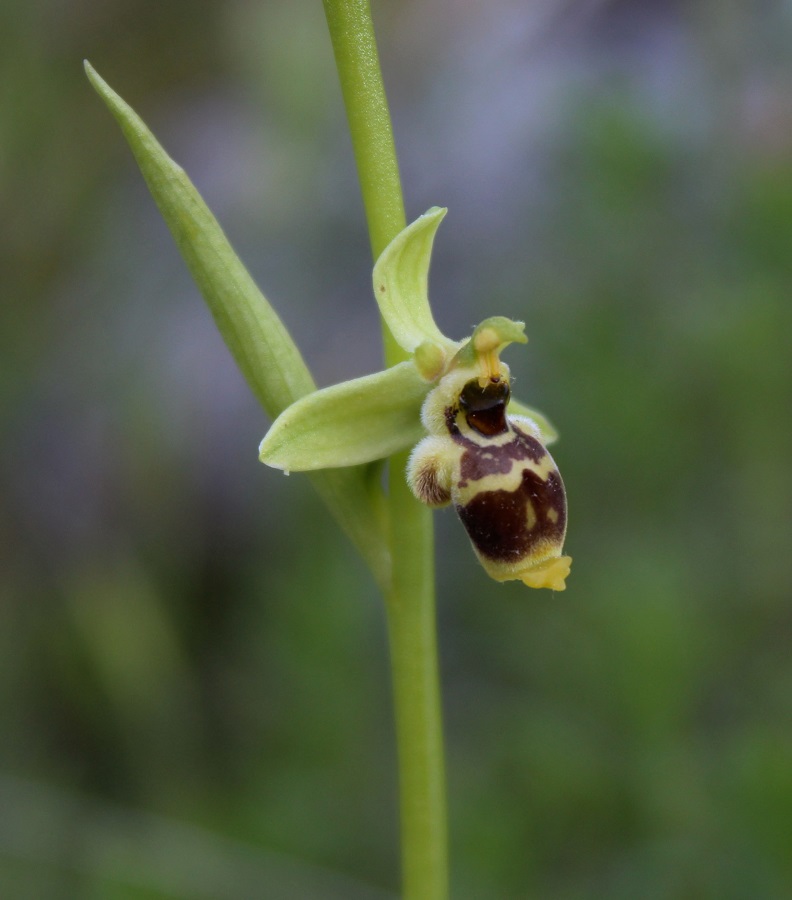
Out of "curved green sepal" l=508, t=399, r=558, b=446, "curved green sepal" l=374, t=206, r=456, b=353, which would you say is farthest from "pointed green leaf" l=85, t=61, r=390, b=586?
"curved green sepal" l=508, t=399, r=558, b=446

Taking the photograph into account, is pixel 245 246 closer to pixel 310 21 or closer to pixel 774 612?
pixel 310 21

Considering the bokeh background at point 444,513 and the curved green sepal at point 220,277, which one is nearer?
the curved green sepal at point 220,277

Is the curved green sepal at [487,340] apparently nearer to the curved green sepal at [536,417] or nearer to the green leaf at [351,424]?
the green leaf at [351,424]

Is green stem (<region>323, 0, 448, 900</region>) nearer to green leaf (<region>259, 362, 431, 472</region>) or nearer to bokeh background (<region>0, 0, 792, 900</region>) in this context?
green leaf (<region>259, 362, 431, 472</region>)

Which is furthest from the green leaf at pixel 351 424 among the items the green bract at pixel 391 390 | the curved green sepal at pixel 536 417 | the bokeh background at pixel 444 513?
the bokeh background at pixel 444 513

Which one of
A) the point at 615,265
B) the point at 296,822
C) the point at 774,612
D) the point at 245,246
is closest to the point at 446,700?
the point at 296,822
